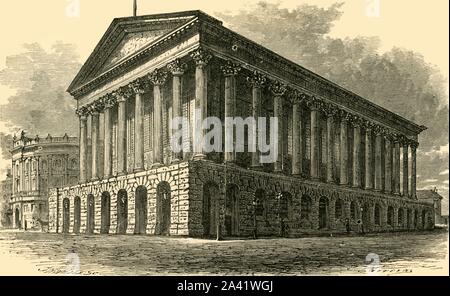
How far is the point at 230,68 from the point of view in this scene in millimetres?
33375

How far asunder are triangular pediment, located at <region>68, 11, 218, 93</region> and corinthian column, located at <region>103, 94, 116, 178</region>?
2.14 m

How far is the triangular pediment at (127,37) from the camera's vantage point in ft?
109

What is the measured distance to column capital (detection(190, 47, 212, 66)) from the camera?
31.3 m

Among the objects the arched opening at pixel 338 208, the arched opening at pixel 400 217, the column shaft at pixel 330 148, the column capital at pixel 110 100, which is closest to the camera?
the column capital at pixel 110 100

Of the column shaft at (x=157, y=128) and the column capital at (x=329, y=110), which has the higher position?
the column capital at (x=329, y=110)

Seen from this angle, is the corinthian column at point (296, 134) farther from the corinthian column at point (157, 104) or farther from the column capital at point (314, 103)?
the corinthian column at point (157, 104)

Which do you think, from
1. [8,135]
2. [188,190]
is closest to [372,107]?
[188,190]

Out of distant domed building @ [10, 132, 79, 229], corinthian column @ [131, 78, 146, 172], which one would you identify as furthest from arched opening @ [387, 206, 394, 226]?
distant domed building @ [10, 132, 79, 229]

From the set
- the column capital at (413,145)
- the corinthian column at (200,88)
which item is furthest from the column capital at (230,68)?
the column capital at (413,145)

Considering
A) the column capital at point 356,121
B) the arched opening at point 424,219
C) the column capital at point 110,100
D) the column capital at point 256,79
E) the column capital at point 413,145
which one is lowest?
the arched opening at point 424,219

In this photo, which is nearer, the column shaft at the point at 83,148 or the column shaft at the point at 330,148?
the column shaft at the point at 330,148

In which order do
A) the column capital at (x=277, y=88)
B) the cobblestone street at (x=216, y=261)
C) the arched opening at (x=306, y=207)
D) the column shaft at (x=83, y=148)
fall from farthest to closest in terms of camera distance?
the column shaft at (x=83, y=148) → the arched opening at (x=306, y=207) → the column capital at (x=277, y=88) → the cobblestone street at (x=216, y=261)

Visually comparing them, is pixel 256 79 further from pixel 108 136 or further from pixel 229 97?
pixel 108 136

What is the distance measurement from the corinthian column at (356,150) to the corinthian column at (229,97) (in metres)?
16.7
